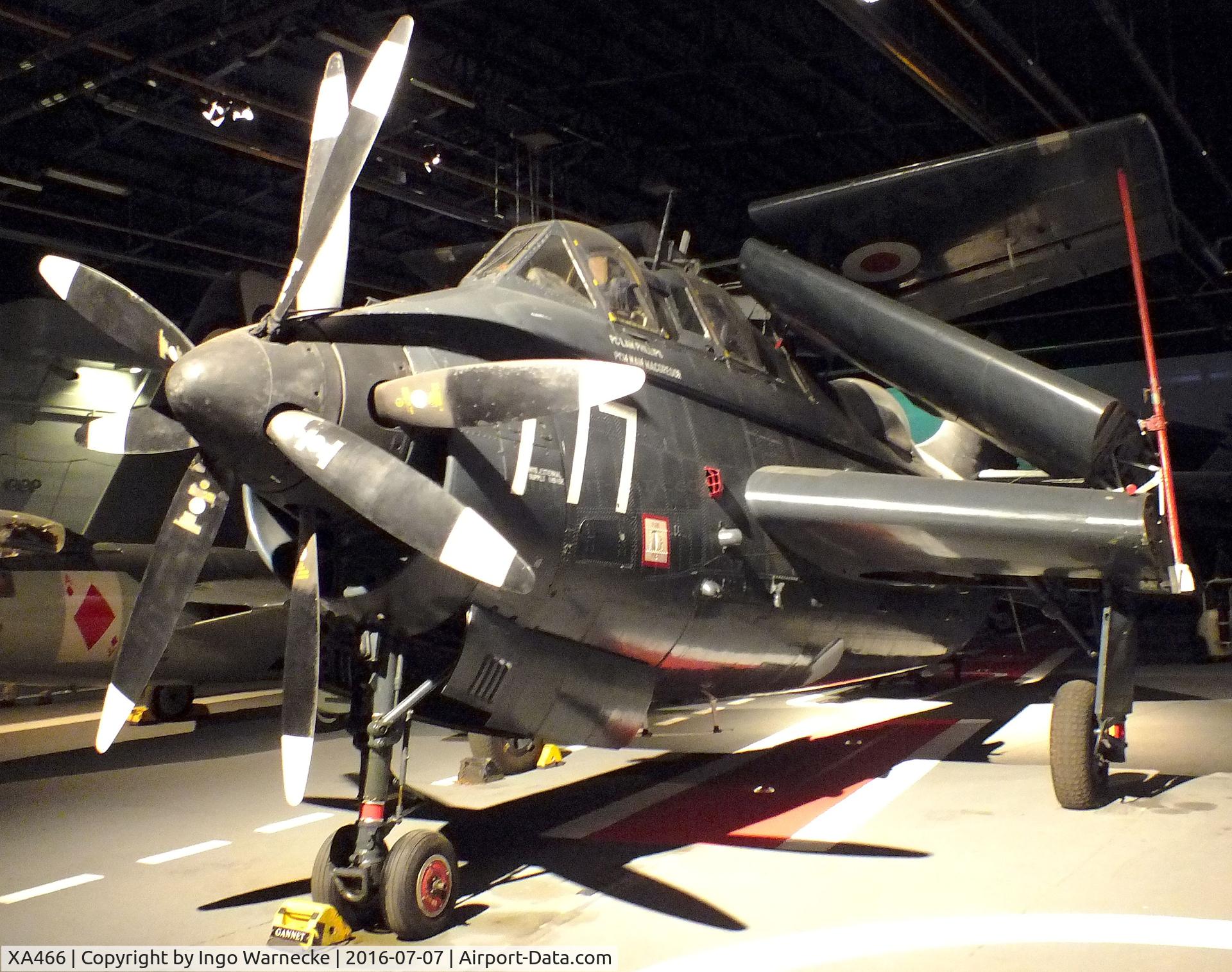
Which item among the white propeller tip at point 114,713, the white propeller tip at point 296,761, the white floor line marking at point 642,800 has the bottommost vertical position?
the white floor line marking at point 642,800

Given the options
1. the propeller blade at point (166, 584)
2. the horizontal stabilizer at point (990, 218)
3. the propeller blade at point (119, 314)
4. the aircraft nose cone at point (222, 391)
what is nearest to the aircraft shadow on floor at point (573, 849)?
the propeller blade at point (166, 584)

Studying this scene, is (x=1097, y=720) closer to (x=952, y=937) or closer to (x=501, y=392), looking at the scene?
(x=952, y=937)

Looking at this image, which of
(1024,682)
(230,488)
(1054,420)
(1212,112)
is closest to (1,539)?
(230,488)

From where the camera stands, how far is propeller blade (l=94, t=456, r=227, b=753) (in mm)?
4766

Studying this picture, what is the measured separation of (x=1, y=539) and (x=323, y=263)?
26.5 ft

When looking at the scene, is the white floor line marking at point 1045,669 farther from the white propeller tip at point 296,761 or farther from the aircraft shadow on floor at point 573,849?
the white propeller tip at point 296,761

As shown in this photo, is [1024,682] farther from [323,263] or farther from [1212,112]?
[323,263]

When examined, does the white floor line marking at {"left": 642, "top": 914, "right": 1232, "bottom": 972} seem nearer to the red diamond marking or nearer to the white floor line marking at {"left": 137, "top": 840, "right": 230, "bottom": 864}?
the white floor line marking at {"left": 137, "top": 840, "right": 230, "bottom": 864}

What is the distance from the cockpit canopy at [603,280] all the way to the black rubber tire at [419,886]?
2.85m

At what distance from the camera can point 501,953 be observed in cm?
443

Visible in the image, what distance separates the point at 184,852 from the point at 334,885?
73.4 inches

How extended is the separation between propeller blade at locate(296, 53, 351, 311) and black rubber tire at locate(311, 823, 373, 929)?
253 cm

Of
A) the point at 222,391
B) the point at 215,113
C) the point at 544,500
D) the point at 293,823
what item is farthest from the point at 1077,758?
the point at 215,113

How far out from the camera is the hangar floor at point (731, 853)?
14.8ft
